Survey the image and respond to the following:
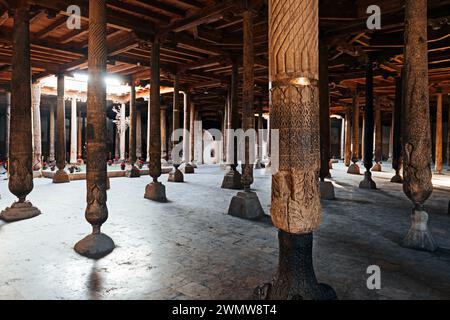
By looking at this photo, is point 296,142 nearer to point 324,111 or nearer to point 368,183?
point 324,111

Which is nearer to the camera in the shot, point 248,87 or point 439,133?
point 248,87

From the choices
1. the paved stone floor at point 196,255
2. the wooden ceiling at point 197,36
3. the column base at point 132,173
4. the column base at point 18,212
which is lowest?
the paved stone floor at point 196,255

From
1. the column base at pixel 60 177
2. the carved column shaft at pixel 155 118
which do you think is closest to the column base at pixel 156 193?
the carved column shaft at pixel 155 118

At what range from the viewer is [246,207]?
660cm

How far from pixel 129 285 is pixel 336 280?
7.71ft

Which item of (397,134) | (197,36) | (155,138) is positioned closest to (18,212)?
(155,138)

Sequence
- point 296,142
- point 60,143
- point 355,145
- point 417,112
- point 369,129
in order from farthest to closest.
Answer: point 355,145
point 60,143
point 369,129
point 417,112
point 296,142

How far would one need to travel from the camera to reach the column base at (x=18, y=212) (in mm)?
6291

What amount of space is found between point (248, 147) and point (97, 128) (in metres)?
3.52

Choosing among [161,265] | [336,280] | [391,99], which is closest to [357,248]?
[336,280]

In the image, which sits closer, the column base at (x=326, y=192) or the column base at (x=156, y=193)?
the column base at (x=156, y=193)

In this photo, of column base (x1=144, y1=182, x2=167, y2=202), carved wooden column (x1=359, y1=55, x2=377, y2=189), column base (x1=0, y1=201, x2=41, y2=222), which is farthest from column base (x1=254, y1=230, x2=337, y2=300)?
carved wooden column (x1=359, y1=55, x2=377, y2=189)

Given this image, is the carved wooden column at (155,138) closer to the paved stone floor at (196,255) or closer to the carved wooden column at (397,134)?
the paved stone floor at (196,255)

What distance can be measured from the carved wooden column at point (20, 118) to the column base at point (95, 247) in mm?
2815
